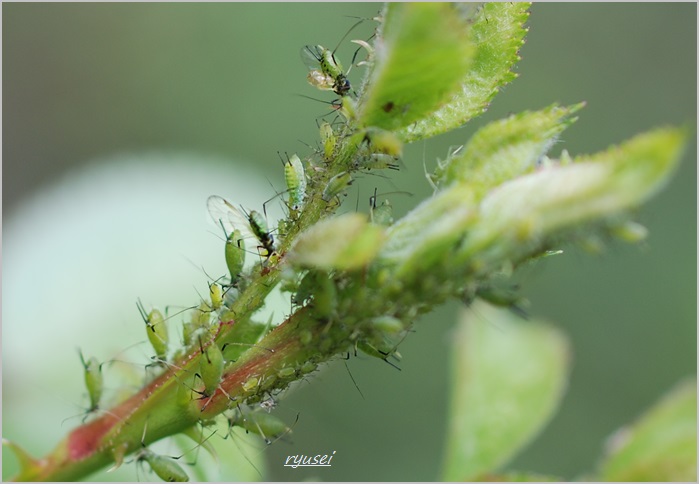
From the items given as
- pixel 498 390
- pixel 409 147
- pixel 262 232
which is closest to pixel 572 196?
pixel 262 232

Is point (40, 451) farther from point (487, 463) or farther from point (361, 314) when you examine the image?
point (361, 314)

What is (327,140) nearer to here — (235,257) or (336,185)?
(336,185)

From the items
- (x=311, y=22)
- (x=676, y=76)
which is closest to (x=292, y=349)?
(x=311, y=22)

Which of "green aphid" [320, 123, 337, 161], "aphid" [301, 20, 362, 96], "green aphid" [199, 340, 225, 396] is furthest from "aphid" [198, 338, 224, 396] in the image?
"aphid" [301, 20, 362, 96]

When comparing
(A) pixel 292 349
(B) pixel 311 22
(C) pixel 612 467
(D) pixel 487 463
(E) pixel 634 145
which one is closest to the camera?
(E) pixel 634 145

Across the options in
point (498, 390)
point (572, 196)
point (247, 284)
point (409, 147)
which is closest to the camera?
point (572, 196)

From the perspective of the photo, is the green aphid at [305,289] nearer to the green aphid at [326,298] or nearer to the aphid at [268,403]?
the green aphid at [326,298]
